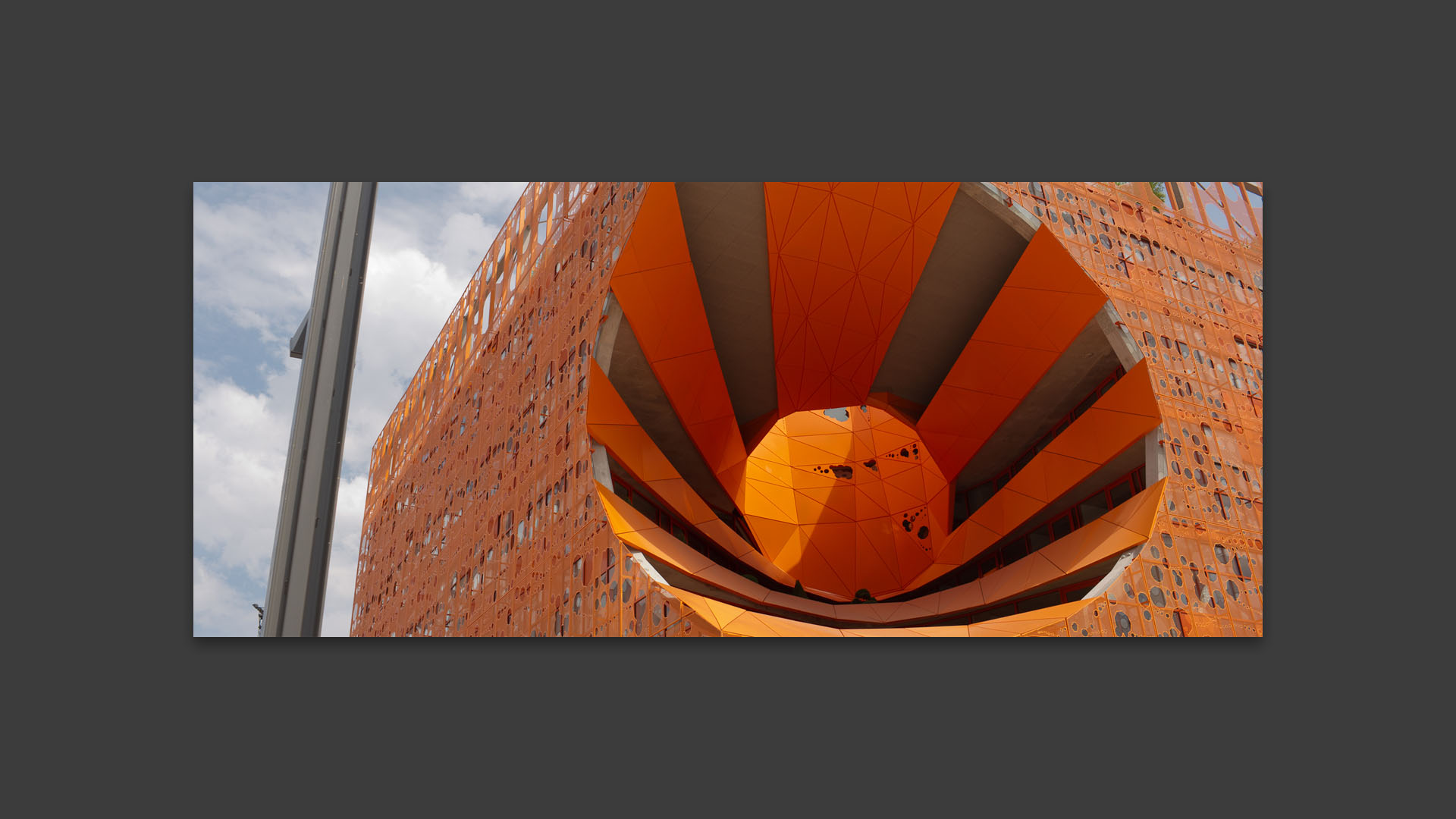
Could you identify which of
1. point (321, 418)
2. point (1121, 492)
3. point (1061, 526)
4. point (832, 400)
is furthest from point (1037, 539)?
point (321, 418)

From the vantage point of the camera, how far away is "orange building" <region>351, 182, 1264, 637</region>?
6.55 m

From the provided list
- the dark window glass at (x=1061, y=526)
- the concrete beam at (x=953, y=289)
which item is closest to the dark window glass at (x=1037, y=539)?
the dark window glass at (x=1061, y=526)

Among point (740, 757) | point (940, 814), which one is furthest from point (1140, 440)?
point (740, 757)

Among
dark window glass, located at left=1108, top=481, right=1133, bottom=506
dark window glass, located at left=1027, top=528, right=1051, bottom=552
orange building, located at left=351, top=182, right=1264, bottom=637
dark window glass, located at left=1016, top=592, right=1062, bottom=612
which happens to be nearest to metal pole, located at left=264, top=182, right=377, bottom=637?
Answer: orange building, located at left=351, top=182, right=1264, bottom=637

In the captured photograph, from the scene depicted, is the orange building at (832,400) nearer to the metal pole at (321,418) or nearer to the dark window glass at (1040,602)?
the dark window glass at (1040,602)

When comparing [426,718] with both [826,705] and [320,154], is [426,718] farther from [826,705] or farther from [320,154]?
[320,154]

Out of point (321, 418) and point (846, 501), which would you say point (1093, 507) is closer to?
point (846, 501)

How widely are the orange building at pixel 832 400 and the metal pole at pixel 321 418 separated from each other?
54 cm

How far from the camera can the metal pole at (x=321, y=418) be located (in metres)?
5.88

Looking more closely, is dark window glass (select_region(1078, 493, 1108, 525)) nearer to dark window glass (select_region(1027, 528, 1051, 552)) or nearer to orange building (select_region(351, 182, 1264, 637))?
orange building (select_region(351, 182, 1264, 637))

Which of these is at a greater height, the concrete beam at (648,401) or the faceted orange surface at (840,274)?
the faceted orange surface at (840,274)

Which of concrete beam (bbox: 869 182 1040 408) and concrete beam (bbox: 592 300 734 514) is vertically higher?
concrete beam (bbox: 869 182 1040 408)

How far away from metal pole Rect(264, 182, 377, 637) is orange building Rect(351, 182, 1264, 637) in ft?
1.79

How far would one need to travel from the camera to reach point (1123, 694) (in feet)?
18.0
